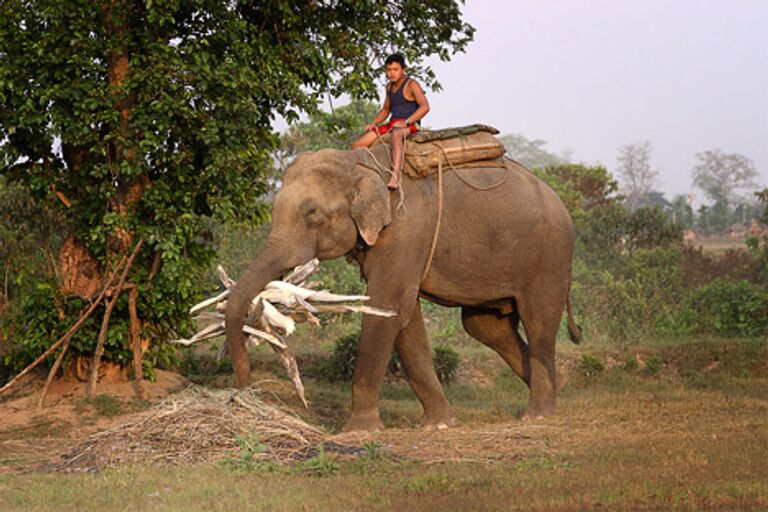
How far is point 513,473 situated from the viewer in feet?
26.6

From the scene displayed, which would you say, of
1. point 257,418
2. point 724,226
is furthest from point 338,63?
point 724,226

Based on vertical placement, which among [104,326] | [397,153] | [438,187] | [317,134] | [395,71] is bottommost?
[104,326]

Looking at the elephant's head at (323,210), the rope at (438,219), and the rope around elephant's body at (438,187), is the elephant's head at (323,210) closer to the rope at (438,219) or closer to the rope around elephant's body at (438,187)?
the rope around elephant's body at (438,187)

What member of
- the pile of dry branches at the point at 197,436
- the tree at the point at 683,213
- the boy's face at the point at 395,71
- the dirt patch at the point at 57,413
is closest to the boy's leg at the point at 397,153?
the boy's face at the point at 395,71

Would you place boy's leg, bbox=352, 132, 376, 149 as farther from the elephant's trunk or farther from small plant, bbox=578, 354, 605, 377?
small plant, bbox=578, 354, 605, 377

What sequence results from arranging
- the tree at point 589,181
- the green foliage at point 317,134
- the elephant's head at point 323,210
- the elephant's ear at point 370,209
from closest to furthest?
the elephant's head at point 323,210
the elephant's ear at point 370,209
the green foliage at point 317,134
the tree at point 589,181

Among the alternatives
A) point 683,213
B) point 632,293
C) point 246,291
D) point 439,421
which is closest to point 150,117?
point 246,291

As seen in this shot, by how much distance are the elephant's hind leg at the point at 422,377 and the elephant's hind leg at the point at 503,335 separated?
1252mm

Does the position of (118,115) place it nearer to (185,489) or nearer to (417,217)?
(417,217)

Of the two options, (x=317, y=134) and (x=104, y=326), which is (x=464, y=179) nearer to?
(x=104, y=326)

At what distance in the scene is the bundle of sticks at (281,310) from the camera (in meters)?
9.40

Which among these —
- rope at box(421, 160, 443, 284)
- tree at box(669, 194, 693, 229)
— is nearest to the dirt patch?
rope at box(421, 160, 443, 284)

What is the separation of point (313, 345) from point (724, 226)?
4052 cm

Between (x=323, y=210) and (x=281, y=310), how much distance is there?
103 cm
